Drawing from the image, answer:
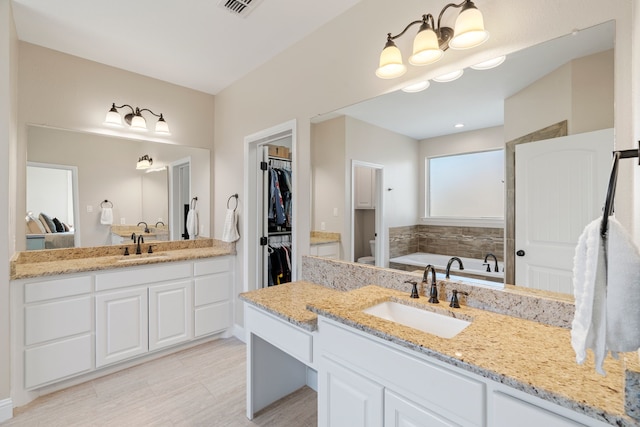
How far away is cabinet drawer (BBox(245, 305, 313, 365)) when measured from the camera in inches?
58.7

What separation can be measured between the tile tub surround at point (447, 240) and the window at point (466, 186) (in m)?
0.07

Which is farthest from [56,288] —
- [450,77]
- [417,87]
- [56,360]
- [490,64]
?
[490,64]

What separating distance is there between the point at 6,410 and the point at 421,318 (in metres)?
2.65

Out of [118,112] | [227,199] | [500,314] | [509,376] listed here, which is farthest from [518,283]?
[118,112]

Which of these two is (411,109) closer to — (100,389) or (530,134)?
(530,134)

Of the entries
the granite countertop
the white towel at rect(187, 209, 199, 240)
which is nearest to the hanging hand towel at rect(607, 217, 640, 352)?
the granite countertop

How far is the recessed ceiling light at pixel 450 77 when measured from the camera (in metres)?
1.46

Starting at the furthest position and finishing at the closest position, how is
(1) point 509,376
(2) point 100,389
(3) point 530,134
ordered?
(2) point 100,389 < (3) point 530,134 < (1) point 509,376

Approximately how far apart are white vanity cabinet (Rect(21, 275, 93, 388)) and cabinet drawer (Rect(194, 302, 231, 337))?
85 cm

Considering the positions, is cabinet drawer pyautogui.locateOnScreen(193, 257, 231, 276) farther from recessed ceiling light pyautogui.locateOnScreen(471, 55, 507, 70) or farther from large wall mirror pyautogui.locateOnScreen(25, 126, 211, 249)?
recessed ceiling light pyautogui.locateOnScreen(471, 55, 507, 70)

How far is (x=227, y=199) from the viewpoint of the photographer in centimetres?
320

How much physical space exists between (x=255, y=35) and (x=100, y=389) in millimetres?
2954

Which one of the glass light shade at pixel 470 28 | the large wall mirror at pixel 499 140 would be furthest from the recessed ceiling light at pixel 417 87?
the glass light shade at pixel 470 28

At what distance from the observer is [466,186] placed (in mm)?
1522
